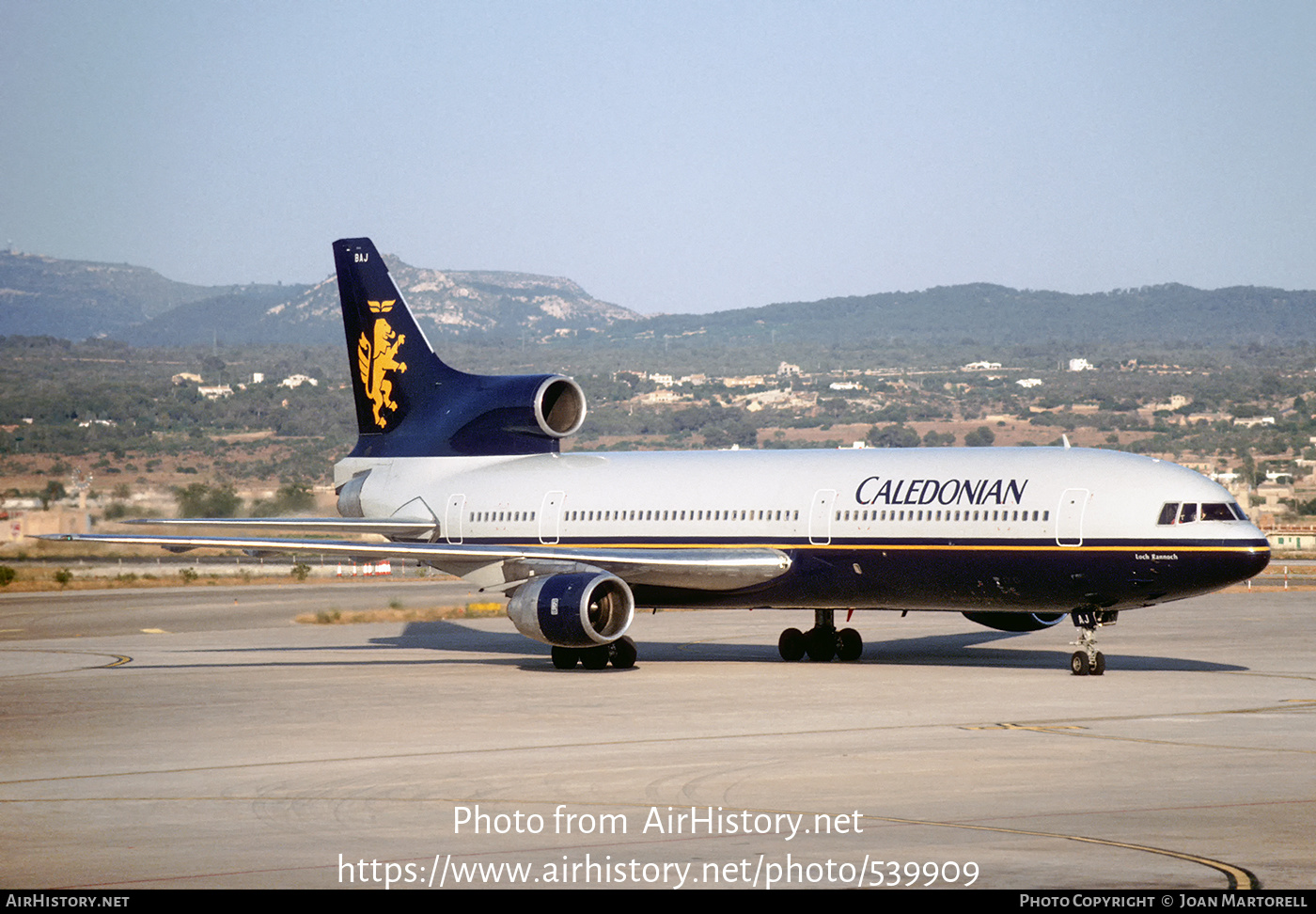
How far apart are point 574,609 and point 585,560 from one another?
2.28 meters

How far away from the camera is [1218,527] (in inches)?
1065

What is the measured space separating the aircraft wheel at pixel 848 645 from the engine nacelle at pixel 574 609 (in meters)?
4.98

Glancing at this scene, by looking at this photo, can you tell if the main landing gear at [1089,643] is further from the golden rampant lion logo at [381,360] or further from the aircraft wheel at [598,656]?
the golden rampant lion logo at [381,360]

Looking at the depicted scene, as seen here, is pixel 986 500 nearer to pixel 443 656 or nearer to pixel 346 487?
pixel 443 656

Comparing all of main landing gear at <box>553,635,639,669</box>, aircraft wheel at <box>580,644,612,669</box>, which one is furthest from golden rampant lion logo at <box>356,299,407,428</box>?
aircraft wheel at <box>580,644,612,669</box>

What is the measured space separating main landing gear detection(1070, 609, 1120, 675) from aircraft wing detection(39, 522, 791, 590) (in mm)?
5696

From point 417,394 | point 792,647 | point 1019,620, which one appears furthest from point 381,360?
point 1019,620

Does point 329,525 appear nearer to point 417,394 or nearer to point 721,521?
point 417,394

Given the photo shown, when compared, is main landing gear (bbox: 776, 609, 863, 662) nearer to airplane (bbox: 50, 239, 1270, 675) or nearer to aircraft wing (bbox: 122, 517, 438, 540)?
airplane (bbox: 50, 239, 1270, 675)

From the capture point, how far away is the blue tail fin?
122ft

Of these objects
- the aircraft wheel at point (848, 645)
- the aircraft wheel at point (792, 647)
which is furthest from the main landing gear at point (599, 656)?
the aircraft wheel at point (848, 645)

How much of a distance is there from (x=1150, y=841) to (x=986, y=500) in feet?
53.0

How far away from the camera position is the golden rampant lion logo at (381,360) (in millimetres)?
38531
